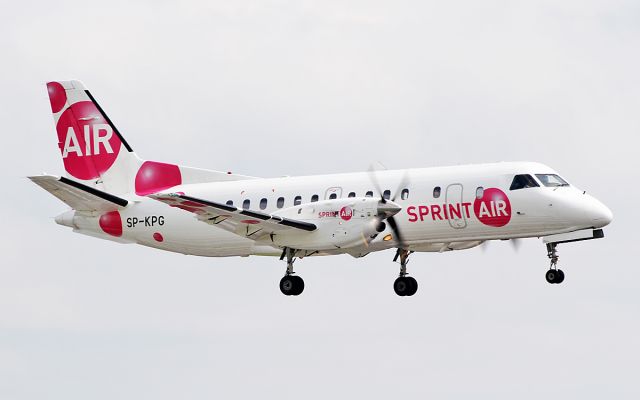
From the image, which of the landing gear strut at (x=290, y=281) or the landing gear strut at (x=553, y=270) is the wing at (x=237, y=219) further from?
the landing gear strut at (x=553, y=270)

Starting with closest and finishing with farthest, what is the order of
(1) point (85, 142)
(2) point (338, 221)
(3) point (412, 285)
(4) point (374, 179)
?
(2) point (338, 221) → (4) point (374, 179) → (3) point (412, 285) → (1) point (85, 142)

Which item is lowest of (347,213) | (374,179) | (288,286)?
(288,286)

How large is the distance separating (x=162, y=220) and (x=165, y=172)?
2.29 m

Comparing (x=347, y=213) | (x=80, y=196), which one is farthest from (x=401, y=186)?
(x=80, y=196)

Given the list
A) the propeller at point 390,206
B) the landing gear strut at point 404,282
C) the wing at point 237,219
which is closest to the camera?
the propeller at point 390,206

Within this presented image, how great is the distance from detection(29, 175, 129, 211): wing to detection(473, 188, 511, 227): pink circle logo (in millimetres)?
10657

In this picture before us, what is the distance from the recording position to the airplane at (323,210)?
3672 cm

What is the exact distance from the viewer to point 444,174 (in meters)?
37.6

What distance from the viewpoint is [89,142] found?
4369cm

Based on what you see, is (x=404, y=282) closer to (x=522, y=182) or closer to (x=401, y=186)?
(x=401, y=186)

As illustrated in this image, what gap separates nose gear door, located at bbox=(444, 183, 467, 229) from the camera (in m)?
36.9

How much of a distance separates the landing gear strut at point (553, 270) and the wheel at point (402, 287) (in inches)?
173

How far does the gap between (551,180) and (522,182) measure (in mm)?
882

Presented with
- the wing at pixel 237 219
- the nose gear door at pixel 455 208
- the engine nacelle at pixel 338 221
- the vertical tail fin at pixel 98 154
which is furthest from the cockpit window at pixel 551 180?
the vertical tail fin at pixel 98 154
